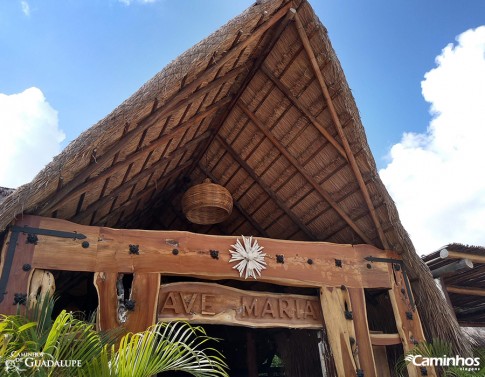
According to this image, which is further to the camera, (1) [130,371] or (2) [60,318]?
(2) [60,318]

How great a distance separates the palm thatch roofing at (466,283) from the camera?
16.1 feet

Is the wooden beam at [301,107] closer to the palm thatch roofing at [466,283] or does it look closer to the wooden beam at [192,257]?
the wooden beam at [192,257]

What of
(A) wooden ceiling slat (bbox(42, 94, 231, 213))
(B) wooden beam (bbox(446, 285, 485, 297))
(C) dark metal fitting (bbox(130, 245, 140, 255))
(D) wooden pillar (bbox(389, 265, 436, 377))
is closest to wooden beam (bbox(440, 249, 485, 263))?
(D) wooden pillar (bbox(389, 265, 436, 377))

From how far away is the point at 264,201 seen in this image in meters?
5.25

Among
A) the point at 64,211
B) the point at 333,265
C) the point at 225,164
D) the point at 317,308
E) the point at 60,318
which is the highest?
the point at 225,164

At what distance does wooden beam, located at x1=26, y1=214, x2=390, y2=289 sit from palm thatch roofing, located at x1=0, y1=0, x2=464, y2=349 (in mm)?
362

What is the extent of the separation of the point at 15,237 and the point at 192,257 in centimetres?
149

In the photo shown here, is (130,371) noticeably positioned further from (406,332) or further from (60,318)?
(406,332)

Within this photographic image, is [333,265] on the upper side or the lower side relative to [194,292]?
upper

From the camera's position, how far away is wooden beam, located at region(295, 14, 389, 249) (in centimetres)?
372

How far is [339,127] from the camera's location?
4.07 metres

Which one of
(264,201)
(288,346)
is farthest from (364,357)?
(288,346)

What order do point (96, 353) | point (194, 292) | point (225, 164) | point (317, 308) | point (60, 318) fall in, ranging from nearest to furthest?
1. point (60, 318)
2. point (96, 353)
3. point (194, 292)
4. point (317, 308)
5. point (225, 164)

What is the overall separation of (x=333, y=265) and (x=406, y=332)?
1031mm
